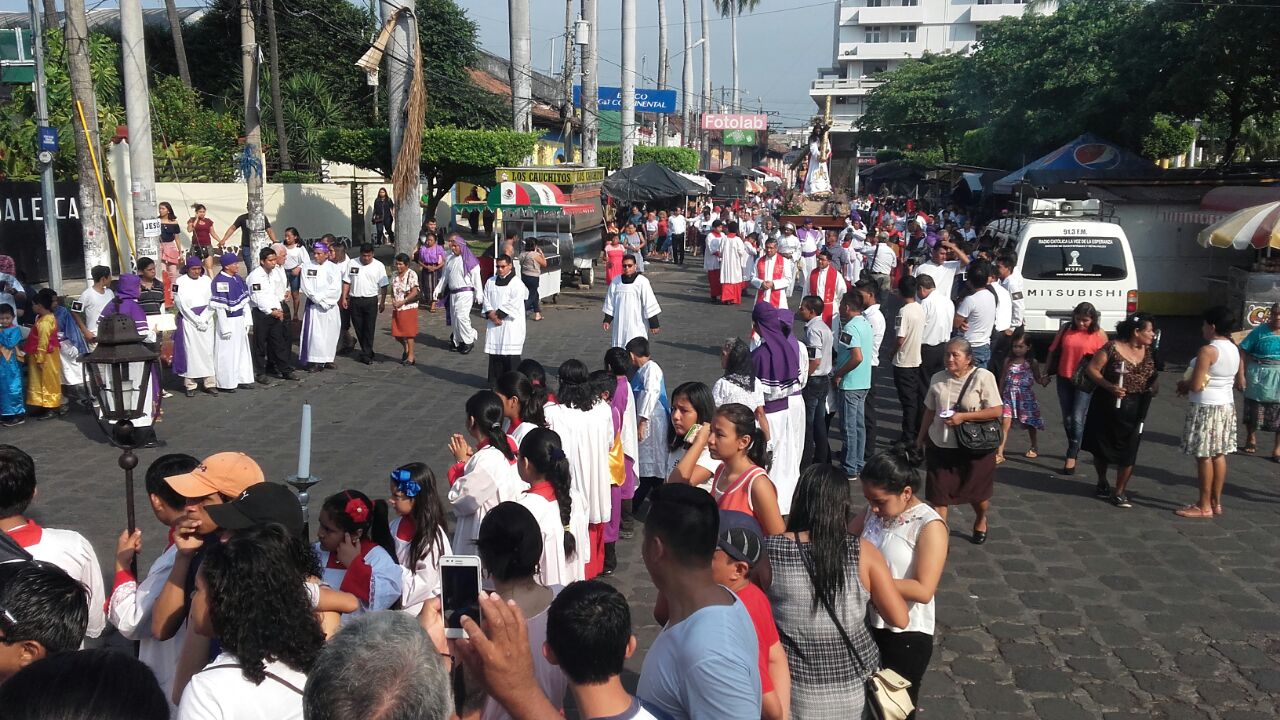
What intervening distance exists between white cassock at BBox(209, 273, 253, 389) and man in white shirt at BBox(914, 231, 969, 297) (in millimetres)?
7612

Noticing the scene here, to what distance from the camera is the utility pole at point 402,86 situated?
18984mm

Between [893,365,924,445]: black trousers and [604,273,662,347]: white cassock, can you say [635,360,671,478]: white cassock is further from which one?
[604,273,662,347]: white cassock

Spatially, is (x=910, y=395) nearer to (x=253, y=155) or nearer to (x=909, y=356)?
(x=909, y=356)

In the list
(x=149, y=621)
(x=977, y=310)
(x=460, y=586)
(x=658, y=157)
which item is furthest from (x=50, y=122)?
(x=658, y=157)

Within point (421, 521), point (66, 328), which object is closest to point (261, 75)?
point (66, 328)

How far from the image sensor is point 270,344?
1283 centimetres

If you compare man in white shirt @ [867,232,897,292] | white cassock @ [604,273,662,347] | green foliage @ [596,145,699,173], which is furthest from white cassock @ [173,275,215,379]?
green foliage @ [596,145,699,173]

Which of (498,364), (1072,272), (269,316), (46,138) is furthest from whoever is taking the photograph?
(46,138)

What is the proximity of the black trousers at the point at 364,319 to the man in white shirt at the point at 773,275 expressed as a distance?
5.32 meters

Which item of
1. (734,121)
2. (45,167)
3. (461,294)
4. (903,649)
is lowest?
(903,649)

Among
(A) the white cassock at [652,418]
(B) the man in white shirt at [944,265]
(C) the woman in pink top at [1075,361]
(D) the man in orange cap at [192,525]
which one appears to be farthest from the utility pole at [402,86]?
(D) the man in orange cap at [192,525]

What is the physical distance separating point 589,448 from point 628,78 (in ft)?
97.6

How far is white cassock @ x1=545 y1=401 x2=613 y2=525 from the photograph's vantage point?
6.00m

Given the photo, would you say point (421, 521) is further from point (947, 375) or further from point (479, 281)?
point (479, 281)
